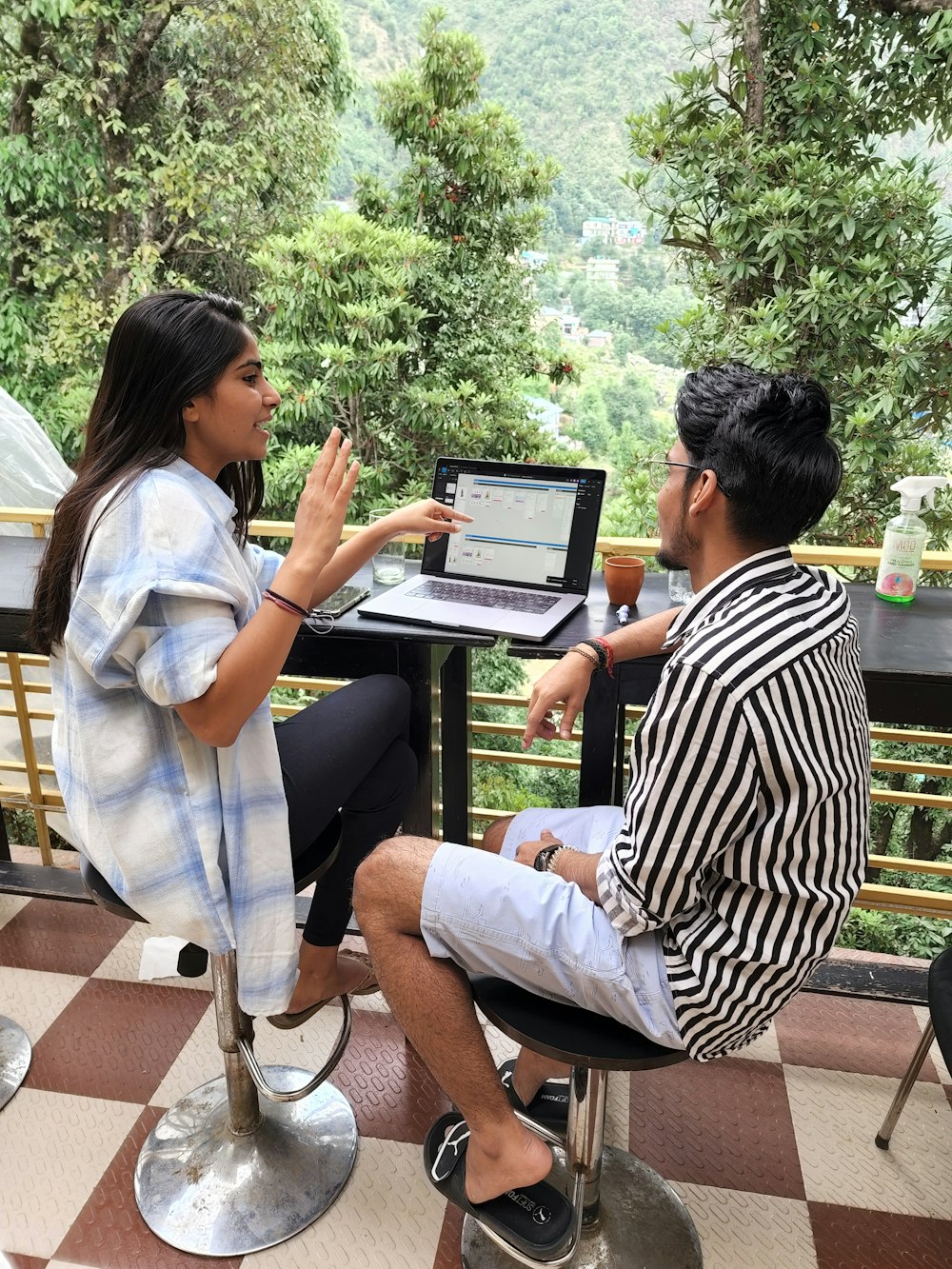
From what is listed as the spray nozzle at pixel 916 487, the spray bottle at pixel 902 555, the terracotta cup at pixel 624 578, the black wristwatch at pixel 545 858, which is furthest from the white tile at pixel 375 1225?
the spray nozzle at pixel 916 487

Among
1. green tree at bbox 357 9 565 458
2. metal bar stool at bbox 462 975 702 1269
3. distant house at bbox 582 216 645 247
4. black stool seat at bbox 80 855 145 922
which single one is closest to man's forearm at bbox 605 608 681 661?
metal bar stool at bbox 462 975 702 1269

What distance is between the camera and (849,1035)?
1.83m

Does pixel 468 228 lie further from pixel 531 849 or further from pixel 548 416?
pixel 531 849

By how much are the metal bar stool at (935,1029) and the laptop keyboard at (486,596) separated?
32.8 inches

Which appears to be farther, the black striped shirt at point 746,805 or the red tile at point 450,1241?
the red tile at point 450,1241

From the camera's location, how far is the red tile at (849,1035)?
5.75ft

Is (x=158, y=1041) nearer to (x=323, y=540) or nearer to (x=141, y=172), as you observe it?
(x=323, y=540)

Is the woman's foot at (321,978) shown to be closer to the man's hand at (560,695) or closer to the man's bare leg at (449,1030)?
the man's bare leg at (449,1030)

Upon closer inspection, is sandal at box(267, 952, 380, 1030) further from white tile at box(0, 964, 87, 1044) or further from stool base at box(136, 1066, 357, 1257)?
white tile at box(0, 964, 87, 1044)

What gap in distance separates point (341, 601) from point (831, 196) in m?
2.76

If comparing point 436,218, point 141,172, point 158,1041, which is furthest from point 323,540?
point 141,172

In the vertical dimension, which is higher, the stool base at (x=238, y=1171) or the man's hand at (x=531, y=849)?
the man's hand at (x=531, y=849)

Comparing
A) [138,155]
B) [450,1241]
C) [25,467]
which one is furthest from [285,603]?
[138,155]

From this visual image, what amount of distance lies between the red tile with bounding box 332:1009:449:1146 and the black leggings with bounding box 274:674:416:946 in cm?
41
